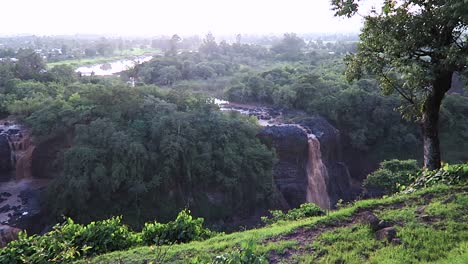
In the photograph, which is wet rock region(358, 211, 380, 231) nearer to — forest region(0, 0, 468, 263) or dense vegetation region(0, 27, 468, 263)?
forest region(0, 0, 468, 263)

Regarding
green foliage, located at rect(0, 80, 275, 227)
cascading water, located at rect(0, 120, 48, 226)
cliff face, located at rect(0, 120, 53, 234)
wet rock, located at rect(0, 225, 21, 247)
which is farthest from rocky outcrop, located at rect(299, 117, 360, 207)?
wet rock, located at rect(0, 225, 21, 247)

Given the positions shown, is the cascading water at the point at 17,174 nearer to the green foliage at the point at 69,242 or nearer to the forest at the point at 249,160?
the forest at the point at 249,160

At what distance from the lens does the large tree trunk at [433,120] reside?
8703 millimetres

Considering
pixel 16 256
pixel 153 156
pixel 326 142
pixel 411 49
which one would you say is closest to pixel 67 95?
pixel 153 156

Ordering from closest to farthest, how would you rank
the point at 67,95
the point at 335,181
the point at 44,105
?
the point at 44,105 < the point at 67,95 < the point at 335,181

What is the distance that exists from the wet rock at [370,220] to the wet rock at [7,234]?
15728 millimetres

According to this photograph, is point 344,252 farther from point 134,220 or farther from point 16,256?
point 134,220

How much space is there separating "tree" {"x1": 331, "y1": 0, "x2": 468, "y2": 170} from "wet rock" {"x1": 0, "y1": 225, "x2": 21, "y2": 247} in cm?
1545

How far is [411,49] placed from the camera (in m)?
8.29

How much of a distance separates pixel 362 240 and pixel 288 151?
18909 millimetres

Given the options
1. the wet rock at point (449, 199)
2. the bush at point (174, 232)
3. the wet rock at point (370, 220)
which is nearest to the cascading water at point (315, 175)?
the bush at point (174, 232)

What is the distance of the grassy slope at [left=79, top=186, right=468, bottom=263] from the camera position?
5.59 m

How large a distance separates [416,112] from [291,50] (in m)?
61.9

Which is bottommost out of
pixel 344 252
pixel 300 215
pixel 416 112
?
pixel 300 215
